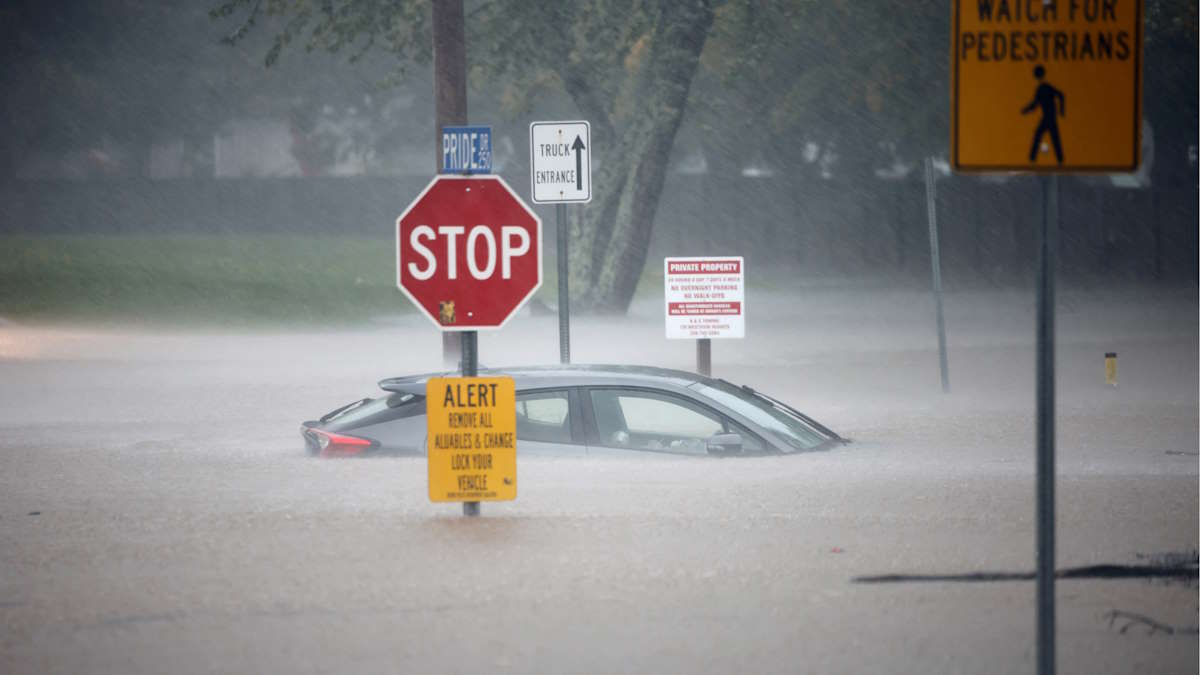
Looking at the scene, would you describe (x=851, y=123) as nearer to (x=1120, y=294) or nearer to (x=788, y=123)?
(x=788, y=123)

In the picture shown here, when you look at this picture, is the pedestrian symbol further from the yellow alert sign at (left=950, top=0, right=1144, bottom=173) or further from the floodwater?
the floodwater

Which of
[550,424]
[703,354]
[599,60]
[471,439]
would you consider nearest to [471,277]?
[471,439]

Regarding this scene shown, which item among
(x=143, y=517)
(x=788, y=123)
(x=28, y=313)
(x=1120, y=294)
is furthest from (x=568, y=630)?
(x=788, y=123)

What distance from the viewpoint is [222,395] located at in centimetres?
1697

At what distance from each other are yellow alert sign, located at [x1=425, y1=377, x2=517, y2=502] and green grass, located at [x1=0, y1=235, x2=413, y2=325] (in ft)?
62.8

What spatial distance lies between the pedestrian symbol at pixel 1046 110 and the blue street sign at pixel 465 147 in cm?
589

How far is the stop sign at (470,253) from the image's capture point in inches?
332

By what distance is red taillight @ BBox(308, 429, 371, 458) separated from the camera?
10.5 m

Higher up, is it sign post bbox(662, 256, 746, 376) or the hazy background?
the hazy background

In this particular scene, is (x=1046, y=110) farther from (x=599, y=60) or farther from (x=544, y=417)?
(x=599, y=60)

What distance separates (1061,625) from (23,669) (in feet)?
13.6

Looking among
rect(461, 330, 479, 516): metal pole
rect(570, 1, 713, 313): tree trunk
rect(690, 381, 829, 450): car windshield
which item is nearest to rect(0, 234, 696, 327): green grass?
rect(570, 1, 713, 313): tree trunk

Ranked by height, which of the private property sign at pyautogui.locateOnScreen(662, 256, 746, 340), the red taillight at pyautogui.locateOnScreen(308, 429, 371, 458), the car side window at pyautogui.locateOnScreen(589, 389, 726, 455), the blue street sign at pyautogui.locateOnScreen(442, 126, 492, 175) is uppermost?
the blue street sign at pyautogui.locateOnScreen(442, 126, 492, 175)

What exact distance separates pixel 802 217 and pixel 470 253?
39.1 metres
